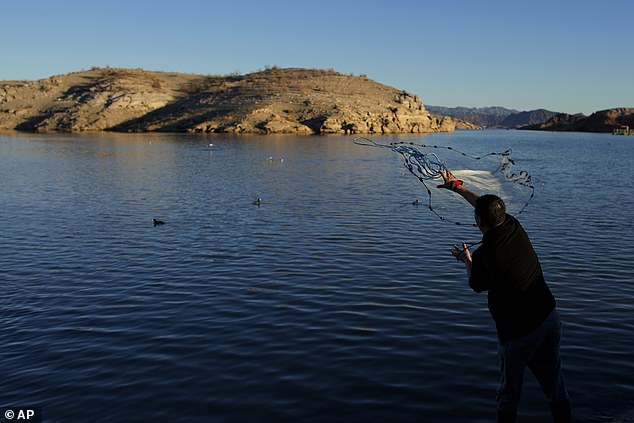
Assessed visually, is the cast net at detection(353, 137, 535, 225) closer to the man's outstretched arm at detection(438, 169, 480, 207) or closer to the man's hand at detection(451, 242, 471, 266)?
the man's outstretched arm at detection(438, 169, 480, 207)

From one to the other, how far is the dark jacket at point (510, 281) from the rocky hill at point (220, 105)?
12103 cm

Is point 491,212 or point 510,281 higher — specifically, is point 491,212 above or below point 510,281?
above

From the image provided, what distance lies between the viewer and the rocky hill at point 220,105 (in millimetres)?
132000

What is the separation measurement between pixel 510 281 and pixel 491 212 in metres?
0.77

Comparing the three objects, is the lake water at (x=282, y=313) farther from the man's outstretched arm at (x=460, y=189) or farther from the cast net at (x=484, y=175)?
the man's outstretched arm at (x=460, y=189)

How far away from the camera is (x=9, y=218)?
2598cm

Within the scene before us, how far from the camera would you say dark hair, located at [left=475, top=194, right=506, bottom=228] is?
6.40m

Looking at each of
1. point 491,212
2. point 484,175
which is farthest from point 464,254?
point 484,175

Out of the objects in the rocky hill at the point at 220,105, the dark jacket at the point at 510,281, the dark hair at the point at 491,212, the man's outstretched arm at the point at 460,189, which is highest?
the rocky hill at the point at 220,105

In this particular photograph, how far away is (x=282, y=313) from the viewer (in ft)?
42.5

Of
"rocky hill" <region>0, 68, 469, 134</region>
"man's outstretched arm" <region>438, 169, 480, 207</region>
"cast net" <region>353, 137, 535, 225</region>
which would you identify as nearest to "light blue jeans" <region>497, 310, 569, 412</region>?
"man's outstretched arm" <region>438, 169, 480, 207</region>

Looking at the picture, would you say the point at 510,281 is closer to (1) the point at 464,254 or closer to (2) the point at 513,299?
(2) the point at 513,299

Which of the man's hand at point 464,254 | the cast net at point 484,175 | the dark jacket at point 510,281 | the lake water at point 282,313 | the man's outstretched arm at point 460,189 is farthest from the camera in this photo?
the cast net at point 484,175

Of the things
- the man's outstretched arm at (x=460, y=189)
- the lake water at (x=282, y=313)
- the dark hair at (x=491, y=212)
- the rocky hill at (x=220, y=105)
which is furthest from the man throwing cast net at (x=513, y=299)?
the rocky hill at (x=220, y=105)
